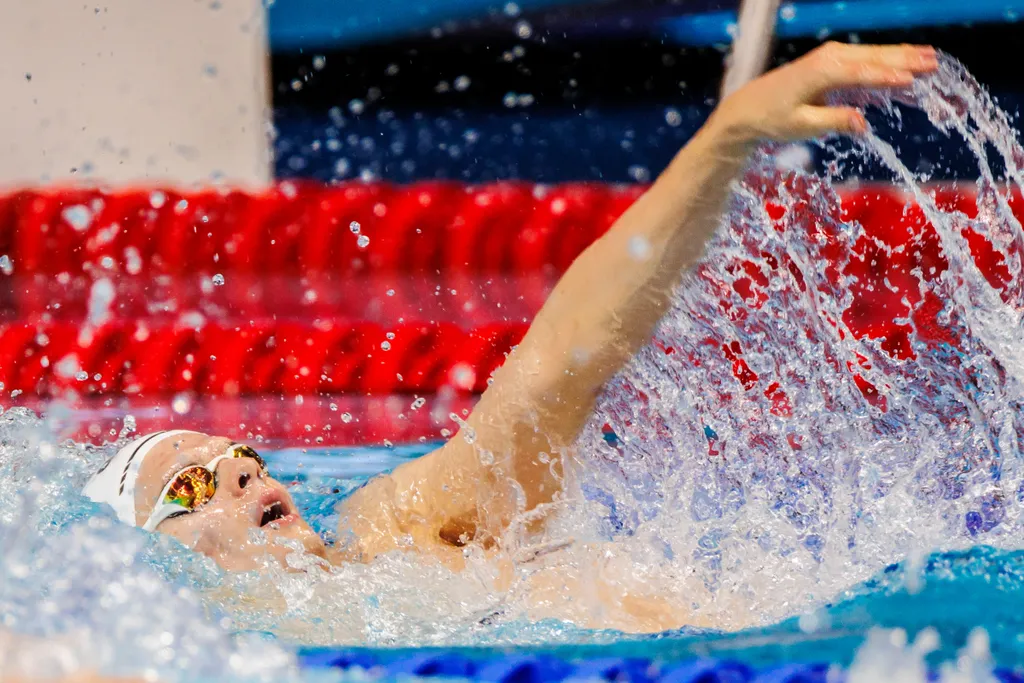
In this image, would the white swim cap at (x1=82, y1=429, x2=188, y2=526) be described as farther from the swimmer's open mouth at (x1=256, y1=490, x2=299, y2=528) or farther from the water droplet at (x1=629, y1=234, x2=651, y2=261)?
the water droplet at (x1=629, y1=234, x2=651, y2=261)

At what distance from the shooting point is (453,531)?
4.16ft

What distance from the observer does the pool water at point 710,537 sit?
95 cm

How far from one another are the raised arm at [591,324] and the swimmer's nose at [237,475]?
0.16 metres

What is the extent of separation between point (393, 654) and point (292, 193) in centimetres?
242

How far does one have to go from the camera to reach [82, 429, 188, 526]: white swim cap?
1.24m

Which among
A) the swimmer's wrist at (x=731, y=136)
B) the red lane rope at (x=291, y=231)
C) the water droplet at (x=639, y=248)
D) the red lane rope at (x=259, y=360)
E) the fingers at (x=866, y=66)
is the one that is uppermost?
the fingers at (x=866, y=66)

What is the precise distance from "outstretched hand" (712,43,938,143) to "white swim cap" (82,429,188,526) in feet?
2.38

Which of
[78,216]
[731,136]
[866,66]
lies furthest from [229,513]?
[78,216]

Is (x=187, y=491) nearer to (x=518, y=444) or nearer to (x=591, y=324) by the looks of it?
(x=518, y=444)

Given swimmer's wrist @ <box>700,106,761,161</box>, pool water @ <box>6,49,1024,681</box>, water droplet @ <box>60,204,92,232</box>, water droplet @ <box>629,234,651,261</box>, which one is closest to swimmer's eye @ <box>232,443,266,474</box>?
pool water @ <box>6,49,1024,681</box>

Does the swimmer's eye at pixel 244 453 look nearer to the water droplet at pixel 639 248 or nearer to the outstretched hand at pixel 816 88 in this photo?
the water droplet at pixel 639 248

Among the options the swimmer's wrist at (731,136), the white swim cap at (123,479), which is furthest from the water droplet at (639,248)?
the white swim cap at (123,479)

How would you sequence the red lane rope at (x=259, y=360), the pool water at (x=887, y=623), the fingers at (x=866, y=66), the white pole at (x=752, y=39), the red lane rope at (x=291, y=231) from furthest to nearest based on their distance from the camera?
the white pole at (x=752, y=39), the red lane rope at (x=291, y=231), the red lane rope at (x=259, y=360), the pool water at (x=887, y=623), the fingers at (x=866, y=66)

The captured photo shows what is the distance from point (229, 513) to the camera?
1.16 m
